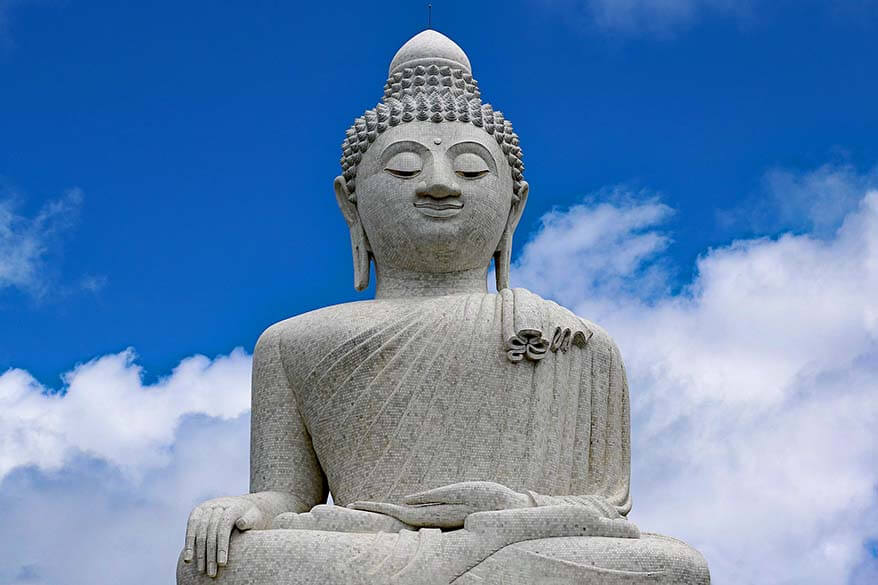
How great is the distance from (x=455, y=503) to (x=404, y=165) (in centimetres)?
265

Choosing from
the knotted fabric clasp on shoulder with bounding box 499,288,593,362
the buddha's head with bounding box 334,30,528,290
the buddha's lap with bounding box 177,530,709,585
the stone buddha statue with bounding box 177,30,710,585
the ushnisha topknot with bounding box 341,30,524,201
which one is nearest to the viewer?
the buddha's lap with bounding box 177,530,709,585

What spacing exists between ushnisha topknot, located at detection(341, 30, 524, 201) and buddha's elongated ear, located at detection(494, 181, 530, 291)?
0.18ft

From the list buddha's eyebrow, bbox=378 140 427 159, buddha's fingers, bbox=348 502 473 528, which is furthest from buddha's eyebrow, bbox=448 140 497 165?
buddha's fingers, bbox=348 502 473 528

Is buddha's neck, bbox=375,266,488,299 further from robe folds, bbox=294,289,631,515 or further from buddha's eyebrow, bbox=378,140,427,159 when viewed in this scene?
buddha's eyebrow, bbox=378,140,427,159

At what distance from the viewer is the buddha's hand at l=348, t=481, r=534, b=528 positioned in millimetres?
10352

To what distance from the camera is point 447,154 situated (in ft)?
39.1

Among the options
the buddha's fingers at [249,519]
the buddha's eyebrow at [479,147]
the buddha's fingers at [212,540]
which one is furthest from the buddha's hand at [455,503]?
the buddha's eyebrow at [479,147]

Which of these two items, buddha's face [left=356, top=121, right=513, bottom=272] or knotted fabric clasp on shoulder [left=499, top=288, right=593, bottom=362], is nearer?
knotted fabric clasp on shoulder [left=499, top=288, right=593, bottom=362]

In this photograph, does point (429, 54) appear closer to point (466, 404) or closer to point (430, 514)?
point (466, 404)

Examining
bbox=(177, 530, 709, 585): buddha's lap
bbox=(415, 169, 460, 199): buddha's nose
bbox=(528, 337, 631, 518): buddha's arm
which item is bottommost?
bbox=(177, 530, 709, 585): buddha's lap

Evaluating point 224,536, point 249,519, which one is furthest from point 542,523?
point 224,536

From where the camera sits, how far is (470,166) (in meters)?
11.9

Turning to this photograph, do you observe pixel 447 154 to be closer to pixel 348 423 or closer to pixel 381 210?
pixel 381 210

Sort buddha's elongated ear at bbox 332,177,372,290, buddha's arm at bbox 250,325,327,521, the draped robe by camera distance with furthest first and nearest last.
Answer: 1. buddha's elongated ear at bbox 332,177,372,290
2. buddha's arm at bbox 250,325,327,521
3. the draped robe
